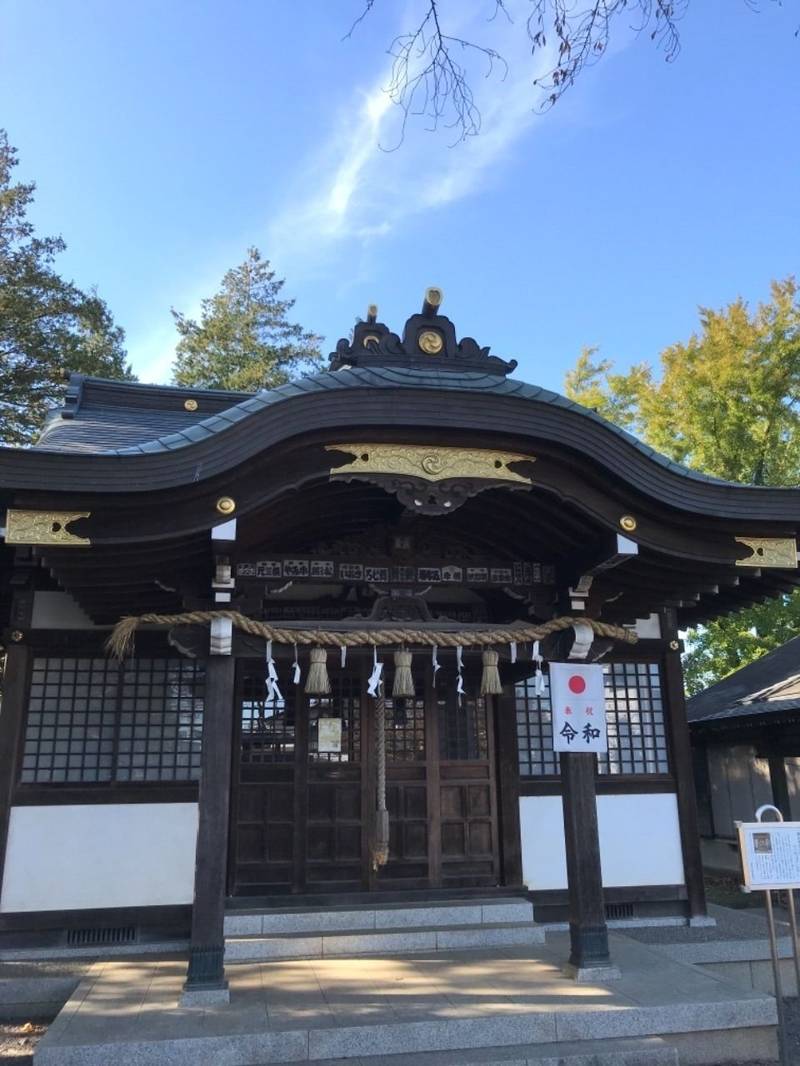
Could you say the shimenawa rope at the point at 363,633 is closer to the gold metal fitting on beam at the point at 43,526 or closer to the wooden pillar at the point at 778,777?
the gold metal fitting on beam at the point at 43,526

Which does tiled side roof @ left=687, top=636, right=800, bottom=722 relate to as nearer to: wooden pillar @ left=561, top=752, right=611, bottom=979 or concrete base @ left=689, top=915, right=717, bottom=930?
concrete base @ left=689, top=915, right=717, bottom=930

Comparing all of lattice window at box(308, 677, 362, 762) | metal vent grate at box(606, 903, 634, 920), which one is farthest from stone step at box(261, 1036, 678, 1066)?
lattice window at box(308, 677, 362, 762)

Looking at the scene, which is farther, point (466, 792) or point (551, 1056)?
point (466, 792)

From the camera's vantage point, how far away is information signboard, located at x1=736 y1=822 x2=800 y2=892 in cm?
513

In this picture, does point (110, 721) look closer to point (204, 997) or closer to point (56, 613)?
point (56, 613)

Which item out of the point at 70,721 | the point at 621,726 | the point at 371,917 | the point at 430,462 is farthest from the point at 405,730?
the point at 430,462

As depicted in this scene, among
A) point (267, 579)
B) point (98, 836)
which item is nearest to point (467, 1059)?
point (267, 579)

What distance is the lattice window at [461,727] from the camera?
27.1ft

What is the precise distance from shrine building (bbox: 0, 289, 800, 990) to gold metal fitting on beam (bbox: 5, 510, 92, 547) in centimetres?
2

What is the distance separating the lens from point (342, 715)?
818 cm

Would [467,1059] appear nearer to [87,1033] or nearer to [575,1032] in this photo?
[575,1032]

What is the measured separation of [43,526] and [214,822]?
234cm

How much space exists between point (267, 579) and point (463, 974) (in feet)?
11.1

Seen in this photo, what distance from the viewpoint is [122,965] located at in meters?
6.56
